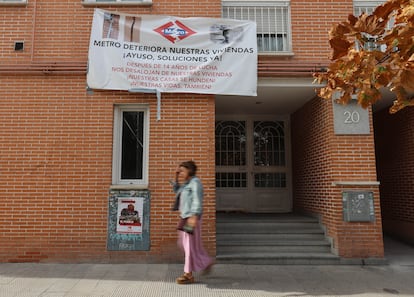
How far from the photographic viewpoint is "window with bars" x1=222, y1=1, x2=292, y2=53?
7.15 meters

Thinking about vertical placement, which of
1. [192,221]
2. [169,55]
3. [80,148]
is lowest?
[192,221]

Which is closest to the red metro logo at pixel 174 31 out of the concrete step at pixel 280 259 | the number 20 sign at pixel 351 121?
the number 20 sign at pixel 351 121

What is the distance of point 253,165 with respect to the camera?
30.3ft

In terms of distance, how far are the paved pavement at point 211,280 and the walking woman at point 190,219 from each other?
26 cm

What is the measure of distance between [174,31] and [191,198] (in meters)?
A: 3.39

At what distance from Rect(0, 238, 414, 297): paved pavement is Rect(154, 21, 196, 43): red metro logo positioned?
4.22 metres

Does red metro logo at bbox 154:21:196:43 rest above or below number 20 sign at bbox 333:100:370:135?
above

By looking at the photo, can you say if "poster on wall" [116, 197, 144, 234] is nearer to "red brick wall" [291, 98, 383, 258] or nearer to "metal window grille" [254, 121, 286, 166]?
"red brick wall" [291, 98, 383, 258]

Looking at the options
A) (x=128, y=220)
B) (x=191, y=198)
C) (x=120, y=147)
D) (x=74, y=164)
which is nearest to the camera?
(x=191, y=198)

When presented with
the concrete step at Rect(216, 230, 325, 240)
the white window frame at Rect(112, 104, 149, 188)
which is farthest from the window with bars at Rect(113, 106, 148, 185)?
the concrete step at Rect(216, 230, 325, 240)

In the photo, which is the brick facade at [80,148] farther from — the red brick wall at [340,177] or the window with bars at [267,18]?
the window with bars at [267,18]

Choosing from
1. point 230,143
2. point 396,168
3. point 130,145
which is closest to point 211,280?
point 130,145

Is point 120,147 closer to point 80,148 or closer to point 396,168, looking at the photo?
point 80,148

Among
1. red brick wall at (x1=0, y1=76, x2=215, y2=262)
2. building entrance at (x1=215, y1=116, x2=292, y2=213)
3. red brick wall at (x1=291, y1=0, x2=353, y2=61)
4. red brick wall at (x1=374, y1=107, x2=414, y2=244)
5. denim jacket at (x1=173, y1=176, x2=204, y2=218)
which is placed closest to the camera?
denim jacket at (x1=173, y1=176, x2=204, y2=218)
